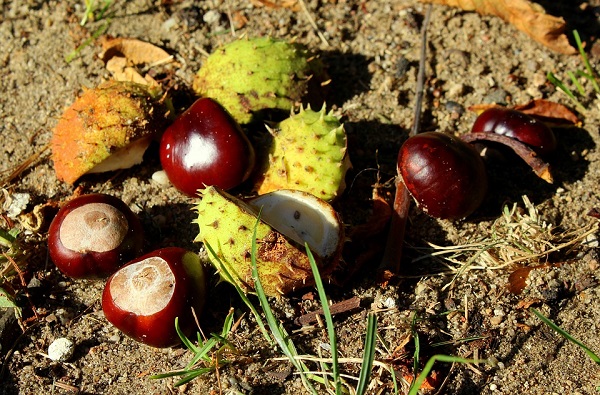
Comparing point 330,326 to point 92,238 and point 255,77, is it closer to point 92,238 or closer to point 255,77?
point 92,238

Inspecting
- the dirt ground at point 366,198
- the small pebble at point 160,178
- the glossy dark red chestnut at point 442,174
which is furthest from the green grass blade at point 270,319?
the small pebble at point 160,178

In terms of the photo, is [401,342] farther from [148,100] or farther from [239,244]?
[148,100]

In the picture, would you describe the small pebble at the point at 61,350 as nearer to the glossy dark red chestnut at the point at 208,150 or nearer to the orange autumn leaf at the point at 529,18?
the glossy dark red chestnut at the point at 208,150

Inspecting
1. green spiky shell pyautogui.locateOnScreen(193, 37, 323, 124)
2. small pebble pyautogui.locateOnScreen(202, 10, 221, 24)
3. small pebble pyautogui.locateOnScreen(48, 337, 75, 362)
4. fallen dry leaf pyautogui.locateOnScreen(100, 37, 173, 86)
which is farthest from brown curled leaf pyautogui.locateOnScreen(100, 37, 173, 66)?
small pebble pyautogui.locateOnScreen(48, 337, 75, 362)

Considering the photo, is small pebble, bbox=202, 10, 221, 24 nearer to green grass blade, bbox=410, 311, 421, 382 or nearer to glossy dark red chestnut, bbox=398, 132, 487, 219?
glossy dark red chestnut, bbox=398, 132, 487, 219

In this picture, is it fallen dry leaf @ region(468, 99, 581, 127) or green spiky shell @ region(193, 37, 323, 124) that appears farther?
fallen dry leaf @ region(468, 99, 581, 127)

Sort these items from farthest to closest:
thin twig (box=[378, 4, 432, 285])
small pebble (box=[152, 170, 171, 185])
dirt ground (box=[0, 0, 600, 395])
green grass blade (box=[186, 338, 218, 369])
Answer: small pebble (box=[152, 170, 171, 185]), thin twig (box=[378, 4, 432, 285]), dirt ground (box=[0, 0, 600, 395]), green grass blade (box=[186, 338, 218, 369])

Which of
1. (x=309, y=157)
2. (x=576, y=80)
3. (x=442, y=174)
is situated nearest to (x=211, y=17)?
(x=309, y=157)
